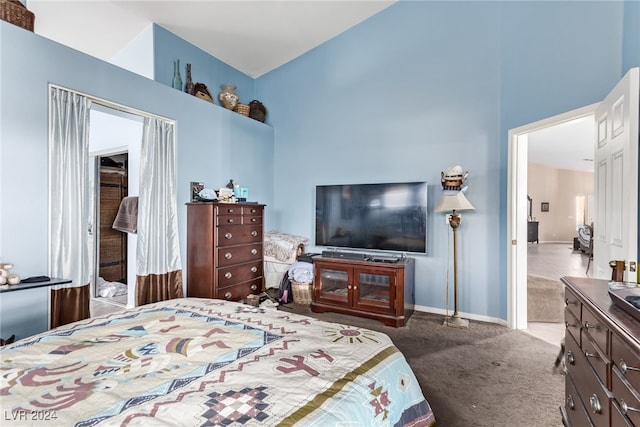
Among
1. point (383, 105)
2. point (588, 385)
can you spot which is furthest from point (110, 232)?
point (588, 385)

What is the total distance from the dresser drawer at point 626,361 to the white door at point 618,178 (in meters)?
0.96

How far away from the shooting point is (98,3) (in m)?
2.93

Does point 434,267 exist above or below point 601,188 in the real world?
below

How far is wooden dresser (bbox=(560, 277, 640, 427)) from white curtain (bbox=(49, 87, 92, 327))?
3239mm

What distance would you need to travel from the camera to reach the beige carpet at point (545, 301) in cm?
332

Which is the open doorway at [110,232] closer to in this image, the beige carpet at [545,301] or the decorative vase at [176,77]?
the decorative vase at [176,77]

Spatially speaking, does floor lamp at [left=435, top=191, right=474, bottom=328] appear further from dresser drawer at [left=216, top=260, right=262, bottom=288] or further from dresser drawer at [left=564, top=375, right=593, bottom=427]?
dresser drawer at [left=216, top=260, right=262, bottom=288]

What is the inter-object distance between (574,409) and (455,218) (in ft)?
6.93

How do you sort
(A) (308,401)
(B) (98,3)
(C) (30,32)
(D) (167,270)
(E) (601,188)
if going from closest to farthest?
(A) (308,401), (E) (601,188), (C) (30,32), (B) (98,3), (D) (167,270)

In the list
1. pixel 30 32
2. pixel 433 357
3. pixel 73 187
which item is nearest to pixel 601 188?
pixel 433 357

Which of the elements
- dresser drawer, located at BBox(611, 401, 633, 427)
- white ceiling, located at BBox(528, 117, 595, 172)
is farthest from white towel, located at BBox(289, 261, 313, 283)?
white ceiling, located at BBox(528, 117, 595, 172)

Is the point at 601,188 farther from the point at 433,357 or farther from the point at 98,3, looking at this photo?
the point at 98,3

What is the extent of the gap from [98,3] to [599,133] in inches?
171

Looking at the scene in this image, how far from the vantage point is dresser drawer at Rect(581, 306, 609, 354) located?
3.54ft
